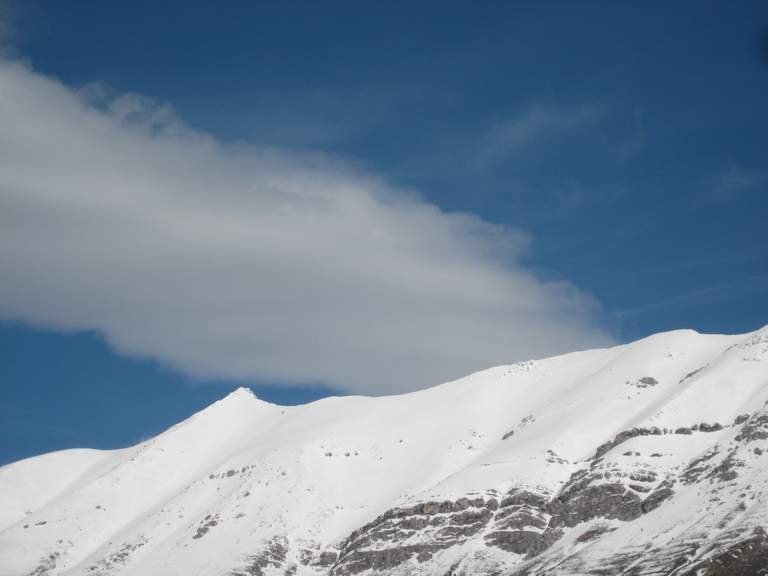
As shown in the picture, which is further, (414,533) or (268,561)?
(268,561)

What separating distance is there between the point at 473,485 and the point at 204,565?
44.8 metres

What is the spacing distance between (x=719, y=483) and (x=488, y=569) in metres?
34.3

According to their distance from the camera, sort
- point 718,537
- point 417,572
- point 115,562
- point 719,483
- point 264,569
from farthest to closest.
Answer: point 115,562 → point 264,569 → point 417,572 → point 719,483 → point 718,537

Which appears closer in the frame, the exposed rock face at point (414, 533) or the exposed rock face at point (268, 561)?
the exposed rock face at point (414, 533)

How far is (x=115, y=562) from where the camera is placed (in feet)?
652


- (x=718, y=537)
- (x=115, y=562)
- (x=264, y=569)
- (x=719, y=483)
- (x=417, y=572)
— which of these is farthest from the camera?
(x=115, y=562)

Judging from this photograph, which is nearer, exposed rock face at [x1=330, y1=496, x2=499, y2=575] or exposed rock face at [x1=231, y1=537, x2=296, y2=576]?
exposed rock face at [x1=330, y1=496, x2=499, y2=575]

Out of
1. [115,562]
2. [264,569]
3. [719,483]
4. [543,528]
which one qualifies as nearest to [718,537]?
[719,483]

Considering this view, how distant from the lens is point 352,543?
18750 centimetres

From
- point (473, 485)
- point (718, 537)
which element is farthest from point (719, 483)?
point (473, 485)

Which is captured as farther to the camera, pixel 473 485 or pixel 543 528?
pixel 473 485

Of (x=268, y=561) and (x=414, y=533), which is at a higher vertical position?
Result: (x=268, y=561)

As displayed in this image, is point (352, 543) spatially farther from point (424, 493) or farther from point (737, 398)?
point (737, 398)

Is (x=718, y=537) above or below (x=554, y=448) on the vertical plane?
below
